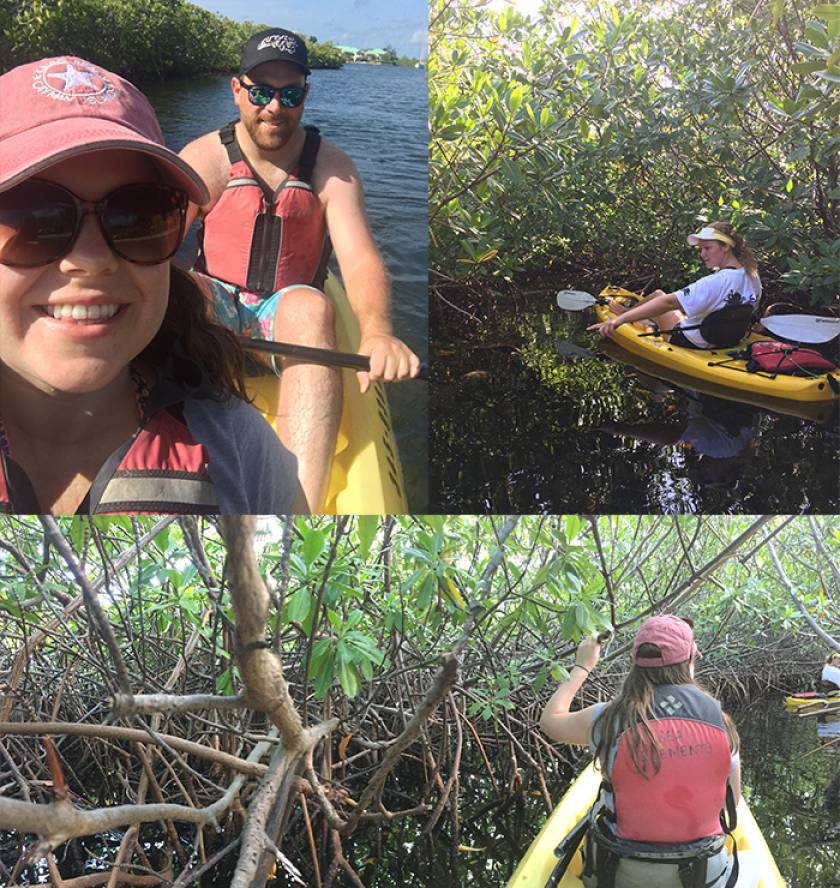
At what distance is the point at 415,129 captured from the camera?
233 centimetres

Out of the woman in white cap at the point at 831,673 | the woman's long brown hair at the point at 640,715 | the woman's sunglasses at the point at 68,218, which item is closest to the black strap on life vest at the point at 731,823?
the woman's long brown hair at the point at 640,715

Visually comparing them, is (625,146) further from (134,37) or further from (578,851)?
(578,851)

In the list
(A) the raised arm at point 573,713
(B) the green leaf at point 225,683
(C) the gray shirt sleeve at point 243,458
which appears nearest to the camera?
(C) the gray shirt sleeve at point 243,458

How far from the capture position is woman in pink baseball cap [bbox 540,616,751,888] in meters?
2.21

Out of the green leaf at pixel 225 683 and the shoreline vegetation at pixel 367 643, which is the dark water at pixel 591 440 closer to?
the shoreline vegetation at pixel 367 643

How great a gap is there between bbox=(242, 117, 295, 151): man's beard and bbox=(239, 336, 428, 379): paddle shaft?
1.40 ft

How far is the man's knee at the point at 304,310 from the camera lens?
2.22m

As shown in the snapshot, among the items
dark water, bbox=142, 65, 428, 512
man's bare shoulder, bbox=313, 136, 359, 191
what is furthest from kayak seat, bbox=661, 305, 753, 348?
man's bare shoulder, bbox=313, 136, 359, 191

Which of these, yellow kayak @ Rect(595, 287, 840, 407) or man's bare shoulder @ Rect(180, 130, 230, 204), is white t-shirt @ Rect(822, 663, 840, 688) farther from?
man's bare shoulder @ Rect(180, 130, 230, 204)

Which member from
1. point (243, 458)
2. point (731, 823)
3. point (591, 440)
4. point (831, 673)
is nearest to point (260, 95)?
point (243, 458)

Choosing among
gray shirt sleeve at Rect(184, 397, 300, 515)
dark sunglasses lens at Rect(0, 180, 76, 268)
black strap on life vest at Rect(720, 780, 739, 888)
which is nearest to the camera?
dark sunglasses lens at Rect(0, 180, 76, 268)

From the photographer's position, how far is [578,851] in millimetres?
2381

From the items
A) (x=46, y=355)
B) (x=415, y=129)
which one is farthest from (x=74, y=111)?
(x=415, y=129)

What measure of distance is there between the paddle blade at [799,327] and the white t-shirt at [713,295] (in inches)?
2.8
